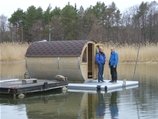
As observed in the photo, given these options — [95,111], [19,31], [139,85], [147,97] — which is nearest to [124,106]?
[95,111]

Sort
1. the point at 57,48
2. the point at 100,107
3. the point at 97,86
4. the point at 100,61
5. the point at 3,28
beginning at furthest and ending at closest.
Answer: the point at 3,28 → the point at 57,48 → the point at 100,61 → the point at 97,86 → the point at 100,107

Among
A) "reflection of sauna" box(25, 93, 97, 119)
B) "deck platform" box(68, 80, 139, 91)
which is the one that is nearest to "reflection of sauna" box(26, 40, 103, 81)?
"deck platform" box(68, 80, 139, 91)

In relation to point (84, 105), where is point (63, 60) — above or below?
above

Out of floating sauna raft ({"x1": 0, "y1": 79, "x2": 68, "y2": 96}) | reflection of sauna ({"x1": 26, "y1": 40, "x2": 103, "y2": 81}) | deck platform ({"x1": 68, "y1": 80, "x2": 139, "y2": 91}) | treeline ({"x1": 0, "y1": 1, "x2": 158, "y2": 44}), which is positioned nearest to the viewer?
floating sauna raft ({"x1": 0, "y1": 79, "x2": 68, "y2": 96})

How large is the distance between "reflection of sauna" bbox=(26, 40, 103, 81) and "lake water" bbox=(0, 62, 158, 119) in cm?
166

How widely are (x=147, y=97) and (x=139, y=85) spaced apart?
3.76 meters

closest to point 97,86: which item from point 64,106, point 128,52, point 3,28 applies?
point 64,106

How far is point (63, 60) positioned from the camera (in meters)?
16.1

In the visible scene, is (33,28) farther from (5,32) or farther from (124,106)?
(124,106)

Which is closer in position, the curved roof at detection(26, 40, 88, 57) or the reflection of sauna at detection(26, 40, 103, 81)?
the reflection of sauna at detection(26, 40, 103, 81)

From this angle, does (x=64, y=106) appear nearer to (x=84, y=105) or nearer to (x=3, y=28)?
(x=84, y=105)

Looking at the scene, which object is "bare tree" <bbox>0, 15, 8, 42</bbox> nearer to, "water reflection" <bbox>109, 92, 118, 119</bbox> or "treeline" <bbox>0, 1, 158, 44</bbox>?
"treeline" <bbox>0, 1, 158, 44</bbox>

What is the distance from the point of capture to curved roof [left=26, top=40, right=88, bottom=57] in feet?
52.7

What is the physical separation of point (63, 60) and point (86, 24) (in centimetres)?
3801
